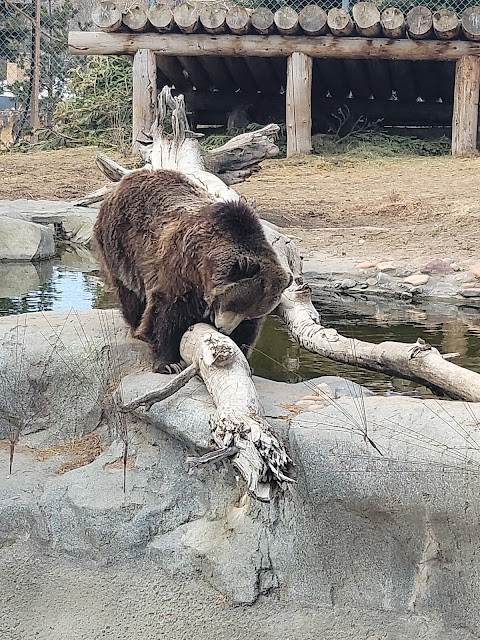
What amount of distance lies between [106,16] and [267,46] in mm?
2263

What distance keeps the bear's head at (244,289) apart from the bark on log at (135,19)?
361 inches

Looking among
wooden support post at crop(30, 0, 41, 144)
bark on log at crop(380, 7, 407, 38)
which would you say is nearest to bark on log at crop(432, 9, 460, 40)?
bark on log at crop(380, 7, 407, 38)

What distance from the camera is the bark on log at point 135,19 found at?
12.2 meters

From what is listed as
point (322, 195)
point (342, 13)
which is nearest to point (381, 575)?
point (322, 195)

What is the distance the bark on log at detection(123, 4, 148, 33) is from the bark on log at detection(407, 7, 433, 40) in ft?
12.0

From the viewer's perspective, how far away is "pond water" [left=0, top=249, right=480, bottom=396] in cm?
529

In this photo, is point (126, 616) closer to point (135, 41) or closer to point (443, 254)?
point (443, 254)

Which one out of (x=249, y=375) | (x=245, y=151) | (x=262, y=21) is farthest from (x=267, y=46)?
(x=249, y=375)

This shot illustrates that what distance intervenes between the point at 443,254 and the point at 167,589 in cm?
527

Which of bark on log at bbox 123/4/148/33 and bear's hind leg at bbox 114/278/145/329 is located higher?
bark on log at bbox 123/4/148/33

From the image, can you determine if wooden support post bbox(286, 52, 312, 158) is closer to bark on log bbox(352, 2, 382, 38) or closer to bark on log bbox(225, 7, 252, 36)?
bark on log bbox(225, 7, 252, 36)

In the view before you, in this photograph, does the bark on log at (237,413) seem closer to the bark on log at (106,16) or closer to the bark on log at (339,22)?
the bark on log at (339,22)

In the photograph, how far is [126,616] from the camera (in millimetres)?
3076

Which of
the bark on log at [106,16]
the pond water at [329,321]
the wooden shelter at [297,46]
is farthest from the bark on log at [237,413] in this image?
the bark on log at [106,16]
